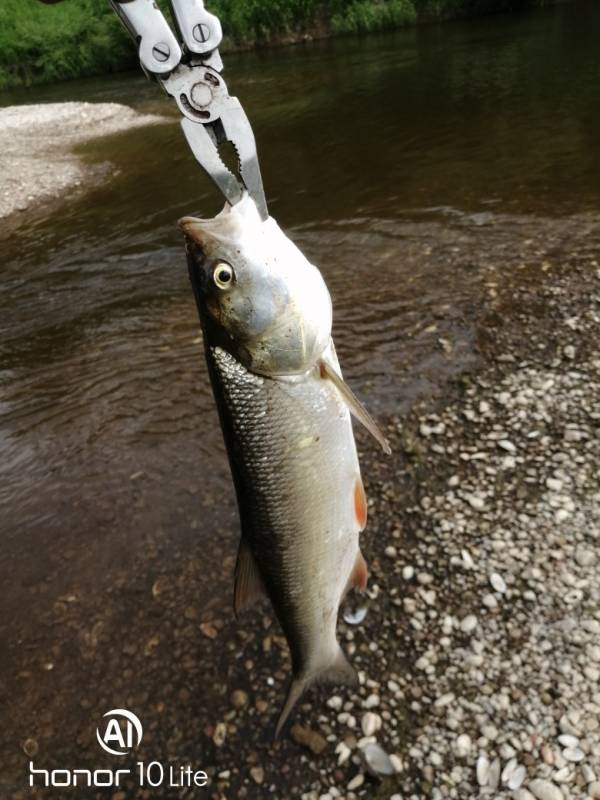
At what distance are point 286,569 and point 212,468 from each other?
9.59 ft

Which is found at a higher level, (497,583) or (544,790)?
(497,583)

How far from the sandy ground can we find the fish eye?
45.3ft

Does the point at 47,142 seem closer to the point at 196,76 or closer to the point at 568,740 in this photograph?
the point at 196,76

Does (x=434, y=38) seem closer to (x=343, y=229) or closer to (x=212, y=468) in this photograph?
(x=343, y=229)

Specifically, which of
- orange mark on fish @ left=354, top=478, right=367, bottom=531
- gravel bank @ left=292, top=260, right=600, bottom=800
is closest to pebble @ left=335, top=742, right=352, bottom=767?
gravel bank @ left=292, top=260, right=600, bottom=800

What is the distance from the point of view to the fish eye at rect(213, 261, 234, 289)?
222 centimetres

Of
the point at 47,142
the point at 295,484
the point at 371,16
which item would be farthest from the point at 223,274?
the point at 371,16

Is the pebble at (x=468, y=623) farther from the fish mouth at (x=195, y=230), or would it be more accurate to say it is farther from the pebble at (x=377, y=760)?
the fish mouth at (x=195, y=230)

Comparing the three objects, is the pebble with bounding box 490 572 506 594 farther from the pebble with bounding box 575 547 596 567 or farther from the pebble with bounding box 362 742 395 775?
the pebble with bounding box 362 742 395 775

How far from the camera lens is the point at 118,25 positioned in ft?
140

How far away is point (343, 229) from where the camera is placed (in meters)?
9.83

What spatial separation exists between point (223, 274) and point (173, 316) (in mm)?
6111

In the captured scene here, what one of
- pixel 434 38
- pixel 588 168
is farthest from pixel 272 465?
pixel 434 38
